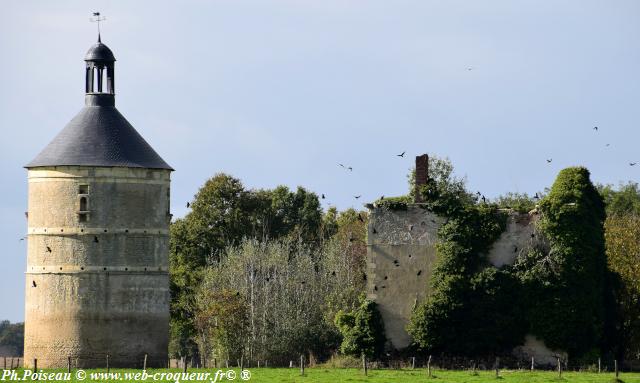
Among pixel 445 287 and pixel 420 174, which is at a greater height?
pixel 420 174

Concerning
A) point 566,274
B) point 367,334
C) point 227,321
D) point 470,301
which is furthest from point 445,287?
point 227,321

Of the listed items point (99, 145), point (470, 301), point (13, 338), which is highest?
point (99, 145)

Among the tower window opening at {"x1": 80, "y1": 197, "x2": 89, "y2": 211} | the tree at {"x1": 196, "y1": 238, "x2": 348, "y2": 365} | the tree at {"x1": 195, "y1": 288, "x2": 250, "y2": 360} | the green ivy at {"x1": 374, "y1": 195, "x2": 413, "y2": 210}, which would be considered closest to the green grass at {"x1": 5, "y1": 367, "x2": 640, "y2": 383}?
the green ivy at {"x1": 374, "y1": 195, "x2": 413, "y2": 210}

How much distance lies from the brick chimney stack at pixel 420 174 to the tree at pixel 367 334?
373 cm

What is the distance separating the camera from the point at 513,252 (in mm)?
49750

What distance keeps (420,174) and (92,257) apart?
39.9 ft

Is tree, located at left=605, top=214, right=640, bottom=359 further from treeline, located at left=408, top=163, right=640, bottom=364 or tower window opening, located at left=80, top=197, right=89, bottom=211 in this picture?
tower window opening, located at left=80, top=197, right=89, bottom=211

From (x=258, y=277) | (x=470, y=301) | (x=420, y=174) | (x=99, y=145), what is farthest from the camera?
(x=258, y=277)

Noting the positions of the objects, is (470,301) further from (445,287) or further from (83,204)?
(83,204)

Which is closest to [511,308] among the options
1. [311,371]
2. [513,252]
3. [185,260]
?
[513,252]

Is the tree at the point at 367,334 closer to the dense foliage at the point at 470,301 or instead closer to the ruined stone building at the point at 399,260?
the ruined stone building at the point at 399,260

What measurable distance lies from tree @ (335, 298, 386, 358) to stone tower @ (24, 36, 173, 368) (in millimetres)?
8998

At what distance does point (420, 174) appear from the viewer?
5103 cm

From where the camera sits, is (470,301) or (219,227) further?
(219,227)
